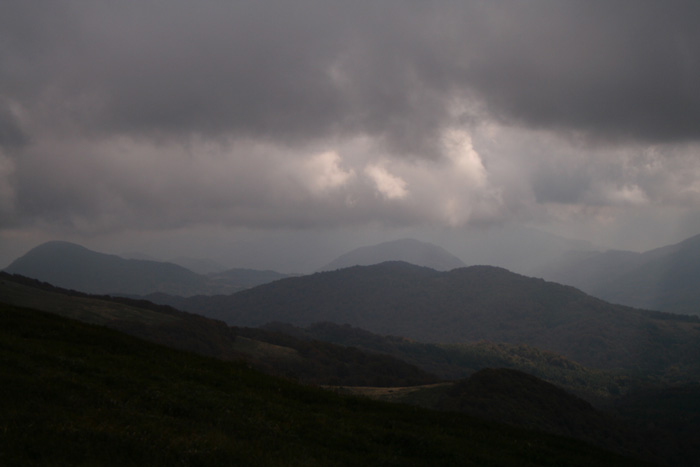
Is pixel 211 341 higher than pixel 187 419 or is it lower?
lower

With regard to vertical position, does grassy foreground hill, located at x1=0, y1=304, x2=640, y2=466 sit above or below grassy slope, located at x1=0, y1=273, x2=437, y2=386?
above

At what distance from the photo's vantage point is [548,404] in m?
66.1

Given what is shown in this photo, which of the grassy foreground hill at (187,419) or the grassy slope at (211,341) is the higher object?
the grassy foreground hill at (187,419)

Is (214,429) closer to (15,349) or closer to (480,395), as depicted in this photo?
(15,349)

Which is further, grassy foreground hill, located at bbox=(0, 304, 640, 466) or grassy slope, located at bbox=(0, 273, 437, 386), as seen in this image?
grassy slope, located at bbox=(0, 273, 437, 386)

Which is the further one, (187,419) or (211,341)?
(211,341)

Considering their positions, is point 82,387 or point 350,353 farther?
point 350,353

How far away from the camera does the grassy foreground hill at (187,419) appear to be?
33.2 ft

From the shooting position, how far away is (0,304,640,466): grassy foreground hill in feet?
33.2

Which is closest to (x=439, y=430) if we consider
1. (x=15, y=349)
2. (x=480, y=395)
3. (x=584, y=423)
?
(x=15, y=349)

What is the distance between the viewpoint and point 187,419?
12586mm

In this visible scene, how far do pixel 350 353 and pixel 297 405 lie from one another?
141 metres

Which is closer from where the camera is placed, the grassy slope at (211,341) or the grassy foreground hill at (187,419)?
the grassy foreground hill at (187,419)

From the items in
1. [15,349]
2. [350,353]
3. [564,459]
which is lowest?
[350,353]
